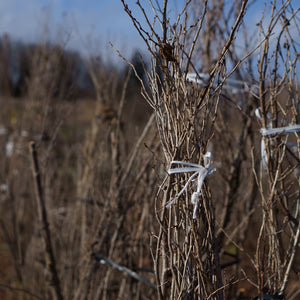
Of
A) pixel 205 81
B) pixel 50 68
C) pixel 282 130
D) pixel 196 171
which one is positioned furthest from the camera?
pixel 50 68

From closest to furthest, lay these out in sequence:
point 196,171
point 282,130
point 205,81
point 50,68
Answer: point 196,171 → point 282,130 → point 205,81 → point 50,68

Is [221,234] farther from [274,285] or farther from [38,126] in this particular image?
[38,126]

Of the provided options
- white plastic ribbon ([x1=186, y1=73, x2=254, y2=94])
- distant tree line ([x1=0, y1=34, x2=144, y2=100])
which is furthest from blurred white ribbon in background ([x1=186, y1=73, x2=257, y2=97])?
distant tree line ([x1=0, y1=34, x2=144, y2=100])

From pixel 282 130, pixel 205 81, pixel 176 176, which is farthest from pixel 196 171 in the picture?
pixel 205 81

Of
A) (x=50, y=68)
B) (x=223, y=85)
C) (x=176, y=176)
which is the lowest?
(x=176, y=176)

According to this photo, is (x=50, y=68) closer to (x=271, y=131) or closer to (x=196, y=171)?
(x=271, y=131)

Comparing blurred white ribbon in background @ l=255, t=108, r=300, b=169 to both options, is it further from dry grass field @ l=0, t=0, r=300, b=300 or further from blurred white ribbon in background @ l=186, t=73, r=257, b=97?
blurred white ribbon in background @ l=186, t=73, r=257, b=97

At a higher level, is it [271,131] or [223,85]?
[223,85]

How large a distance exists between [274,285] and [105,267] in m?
1.28

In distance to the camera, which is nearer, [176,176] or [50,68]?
[176,176]

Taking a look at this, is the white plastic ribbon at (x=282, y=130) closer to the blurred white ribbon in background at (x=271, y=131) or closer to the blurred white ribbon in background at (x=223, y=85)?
the blurred white ribbon in background at (x=271, y=131)

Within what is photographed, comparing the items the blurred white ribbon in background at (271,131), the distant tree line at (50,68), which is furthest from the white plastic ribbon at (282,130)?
the distant tree line at (50,68)

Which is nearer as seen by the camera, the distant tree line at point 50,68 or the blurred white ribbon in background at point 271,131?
the blurred white ribbon in background at point 271,131

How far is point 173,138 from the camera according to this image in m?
1.51
